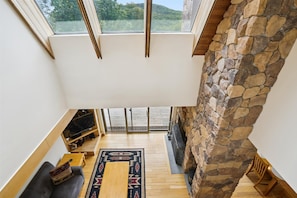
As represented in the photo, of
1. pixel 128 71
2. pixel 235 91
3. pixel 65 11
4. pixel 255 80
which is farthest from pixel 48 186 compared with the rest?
pixel 255 80

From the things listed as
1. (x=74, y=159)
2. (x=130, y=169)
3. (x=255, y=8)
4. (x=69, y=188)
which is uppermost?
(x=255, y=8)

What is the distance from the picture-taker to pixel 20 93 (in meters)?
2.30

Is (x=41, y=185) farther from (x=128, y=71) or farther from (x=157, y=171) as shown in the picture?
(x=128, y=71)

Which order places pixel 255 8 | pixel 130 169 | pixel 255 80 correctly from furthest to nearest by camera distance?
1. pixel 130 169
2. pixel 255 80
3. pixel 255 8

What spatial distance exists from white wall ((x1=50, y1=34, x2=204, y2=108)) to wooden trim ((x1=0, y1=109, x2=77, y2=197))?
2.47 feet

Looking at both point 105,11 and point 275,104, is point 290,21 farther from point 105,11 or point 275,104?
point 105,11

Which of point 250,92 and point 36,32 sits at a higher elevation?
point 36,32

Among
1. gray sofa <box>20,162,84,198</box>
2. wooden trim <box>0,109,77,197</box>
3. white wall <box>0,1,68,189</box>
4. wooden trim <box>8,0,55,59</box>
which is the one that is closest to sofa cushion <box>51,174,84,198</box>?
gray sofa <box>20,162,84,198</box>

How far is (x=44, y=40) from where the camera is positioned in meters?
2.77

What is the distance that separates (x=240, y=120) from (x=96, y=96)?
2.81 metres

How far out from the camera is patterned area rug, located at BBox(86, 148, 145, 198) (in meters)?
4.19

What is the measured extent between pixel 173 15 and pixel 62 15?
5.93 ft

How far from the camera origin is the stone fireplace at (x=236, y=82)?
1.69m

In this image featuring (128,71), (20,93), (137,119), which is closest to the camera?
(20,93)
